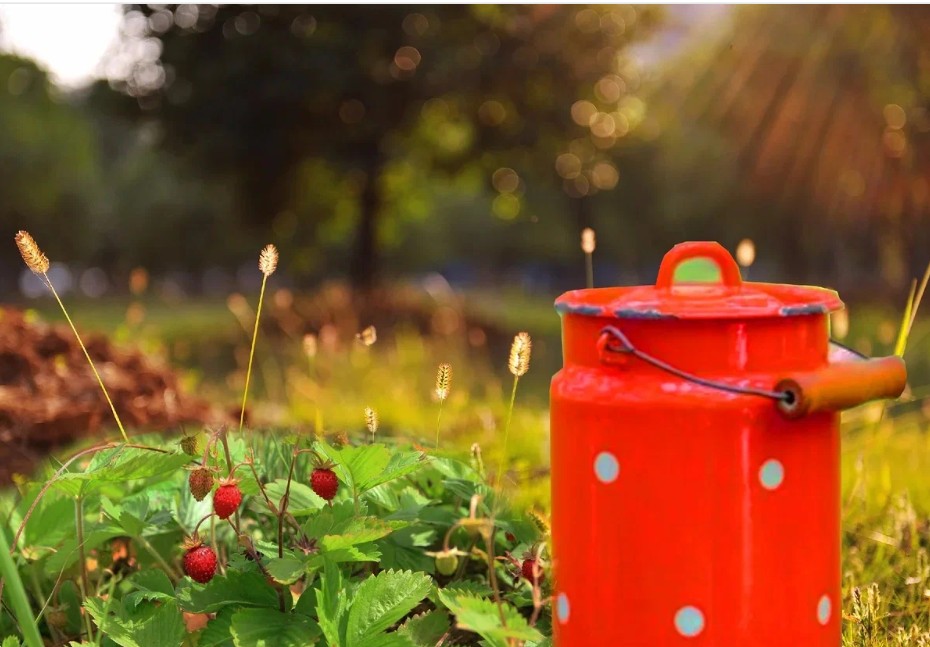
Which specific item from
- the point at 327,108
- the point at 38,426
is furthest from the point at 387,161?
the point at 38,426

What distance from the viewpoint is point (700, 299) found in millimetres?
1739

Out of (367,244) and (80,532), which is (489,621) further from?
(367,244)

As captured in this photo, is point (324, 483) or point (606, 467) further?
point (324, 483)

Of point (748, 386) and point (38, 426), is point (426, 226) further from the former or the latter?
point (748, 386)

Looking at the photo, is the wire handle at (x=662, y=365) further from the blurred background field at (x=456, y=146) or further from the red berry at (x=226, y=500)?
the blurred background field at (x=456, y=146)

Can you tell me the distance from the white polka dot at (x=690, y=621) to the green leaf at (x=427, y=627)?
501 millimetres

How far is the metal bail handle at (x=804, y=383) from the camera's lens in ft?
5.37

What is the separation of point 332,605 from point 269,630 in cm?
13

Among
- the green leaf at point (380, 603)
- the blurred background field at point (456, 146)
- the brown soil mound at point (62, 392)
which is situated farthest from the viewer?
the blurred background field at point (456, 146)

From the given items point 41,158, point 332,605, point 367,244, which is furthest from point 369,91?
point 41,158

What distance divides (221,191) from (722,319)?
21.9m

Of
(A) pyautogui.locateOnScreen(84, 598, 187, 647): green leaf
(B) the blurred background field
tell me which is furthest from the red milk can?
(B) the blurred background field

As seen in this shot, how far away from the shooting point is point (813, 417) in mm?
1754

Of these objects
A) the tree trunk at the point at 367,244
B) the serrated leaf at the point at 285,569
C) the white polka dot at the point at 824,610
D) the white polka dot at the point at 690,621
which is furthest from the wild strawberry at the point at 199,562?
the tree trunk at the point at 367,244
